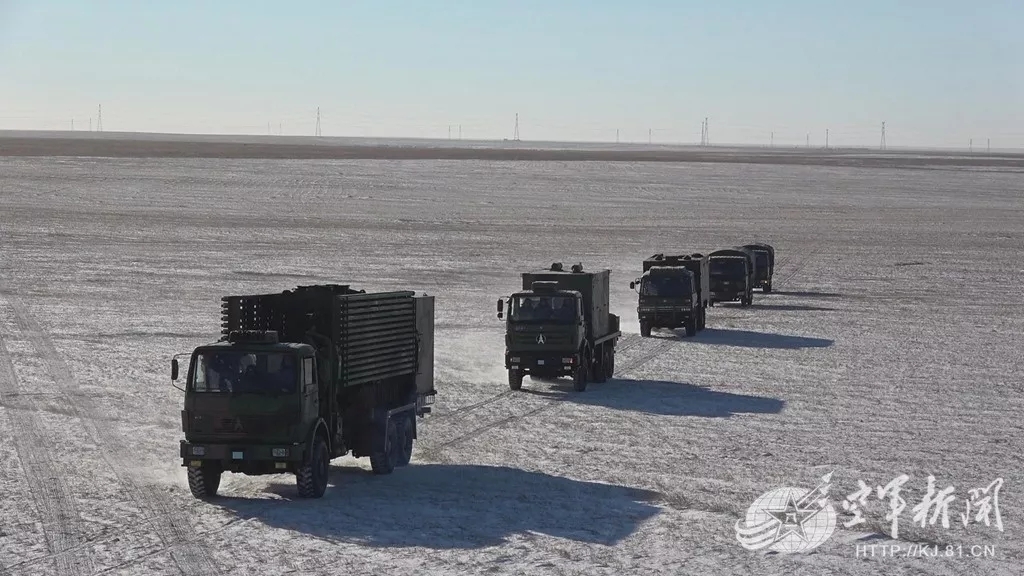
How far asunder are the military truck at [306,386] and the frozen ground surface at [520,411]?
72 centimetres

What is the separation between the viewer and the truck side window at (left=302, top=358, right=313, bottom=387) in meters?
22.4

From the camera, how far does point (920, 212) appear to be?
4449 inches

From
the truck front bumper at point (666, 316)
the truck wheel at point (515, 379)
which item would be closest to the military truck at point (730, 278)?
the truck front bumper at point (666, 316)

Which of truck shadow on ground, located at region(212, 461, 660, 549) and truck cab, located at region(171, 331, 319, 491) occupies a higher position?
truck cab, located at region(171, 331, 319, 491)

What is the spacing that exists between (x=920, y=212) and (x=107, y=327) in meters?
81.3

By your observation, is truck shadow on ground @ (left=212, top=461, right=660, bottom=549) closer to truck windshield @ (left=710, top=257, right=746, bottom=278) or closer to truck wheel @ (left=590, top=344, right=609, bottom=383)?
truck wheel @ (left=590, top=344, right=609, bottom=383)

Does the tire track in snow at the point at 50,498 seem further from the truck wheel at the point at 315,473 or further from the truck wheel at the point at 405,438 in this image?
the truck wheel at the point at 405,438

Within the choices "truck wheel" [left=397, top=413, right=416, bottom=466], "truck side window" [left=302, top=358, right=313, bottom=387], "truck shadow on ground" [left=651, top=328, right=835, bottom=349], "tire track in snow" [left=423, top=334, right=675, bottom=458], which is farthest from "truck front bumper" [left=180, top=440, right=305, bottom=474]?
"truck shadow on ground" [left=651, top=328, right=835, bottom=349]

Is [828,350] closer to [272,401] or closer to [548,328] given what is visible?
[548,328]

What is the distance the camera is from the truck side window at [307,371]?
880 inches

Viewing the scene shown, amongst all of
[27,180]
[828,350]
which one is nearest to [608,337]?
[828,350]

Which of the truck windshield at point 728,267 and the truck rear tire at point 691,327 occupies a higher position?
the truck windshield at point 728,267

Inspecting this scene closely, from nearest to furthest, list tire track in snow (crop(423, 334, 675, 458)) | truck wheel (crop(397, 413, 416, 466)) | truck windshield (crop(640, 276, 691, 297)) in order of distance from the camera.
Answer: truck wheel (crop(397, 413, 416, 466))
tire track in snow (crop(423, 334, 675, 458))
truck windshield (crop(640, 276, 691, 297))

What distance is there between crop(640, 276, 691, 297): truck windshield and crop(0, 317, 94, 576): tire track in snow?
73.3 feet
